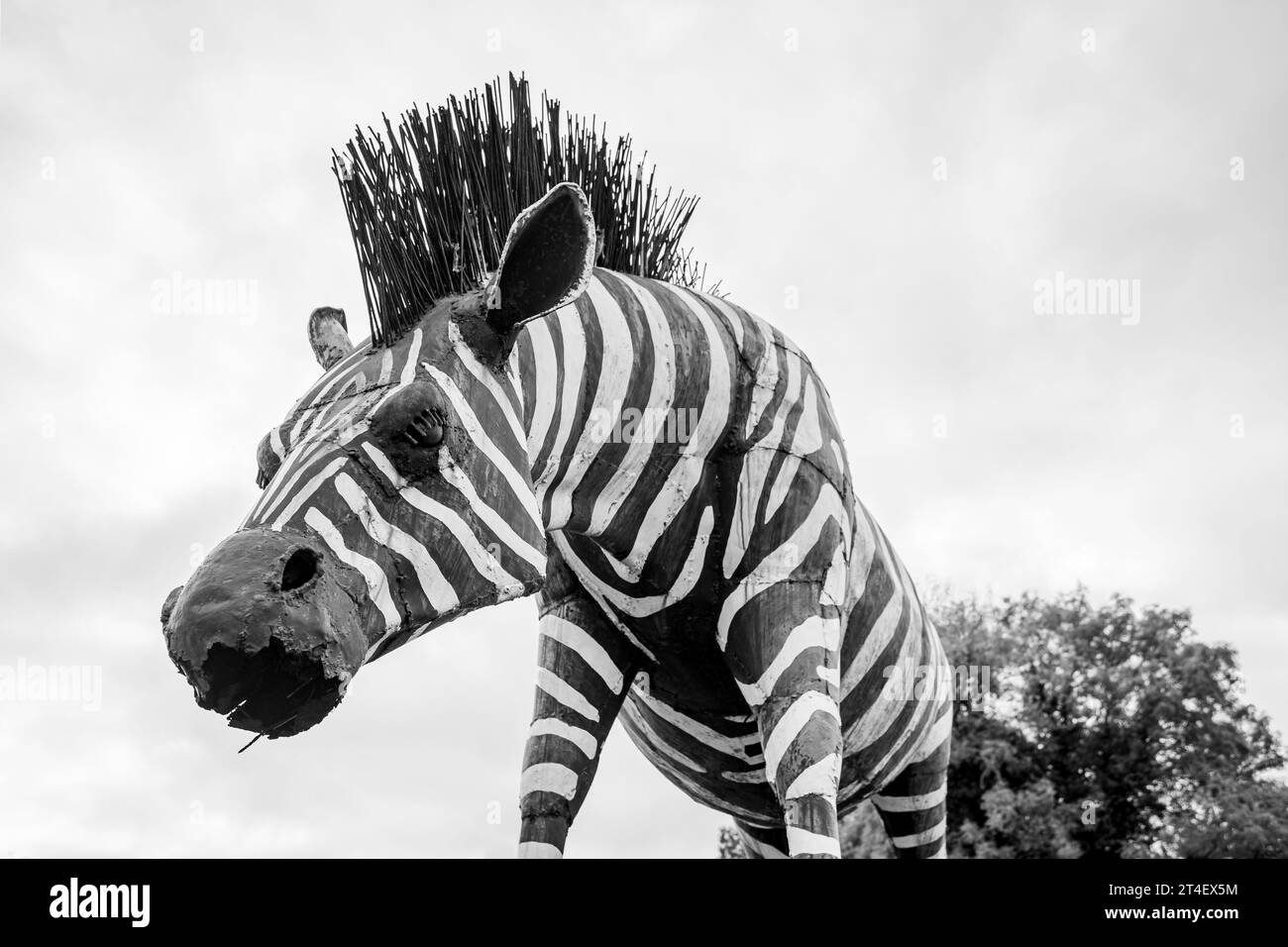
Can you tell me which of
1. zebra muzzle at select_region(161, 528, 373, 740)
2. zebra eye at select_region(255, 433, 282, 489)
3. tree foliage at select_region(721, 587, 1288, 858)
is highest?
zebra eye at select_region(255, 433, 282, 489)

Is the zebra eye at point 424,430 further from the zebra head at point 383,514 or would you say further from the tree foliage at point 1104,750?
the tree foliage at point 1104,750

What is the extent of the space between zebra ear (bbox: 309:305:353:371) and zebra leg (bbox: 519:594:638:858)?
1204 mm

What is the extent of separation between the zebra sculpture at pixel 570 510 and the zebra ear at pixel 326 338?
0.04 ft

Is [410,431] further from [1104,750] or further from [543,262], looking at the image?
[1104,750]

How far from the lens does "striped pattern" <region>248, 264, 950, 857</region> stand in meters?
2.78

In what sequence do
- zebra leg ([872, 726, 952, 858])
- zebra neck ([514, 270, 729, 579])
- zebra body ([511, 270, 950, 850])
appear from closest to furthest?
1. zebra neck ([514, 270, 729, 579])
2. zebra body ([511, 270, 950, 850])
3. zebra leg ([872, 726, 952, 858])

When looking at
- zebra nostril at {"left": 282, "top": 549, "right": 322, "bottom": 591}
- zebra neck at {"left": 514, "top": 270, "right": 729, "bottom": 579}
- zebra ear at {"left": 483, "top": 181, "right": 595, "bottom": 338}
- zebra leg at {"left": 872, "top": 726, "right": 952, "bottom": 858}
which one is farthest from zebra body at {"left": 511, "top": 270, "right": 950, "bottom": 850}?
zebra leg at {"left": 872, "top": 726, "right": 952, "bottom": 858}

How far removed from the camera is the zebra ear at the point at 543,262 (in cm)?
303

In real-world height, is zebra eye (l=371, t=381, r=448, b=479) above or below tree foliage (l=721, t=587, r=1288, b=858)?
above

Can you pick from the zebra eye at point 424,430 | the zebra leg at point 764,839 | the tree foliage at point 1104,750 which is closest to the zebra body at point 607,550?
the zebra eye at point 424,430

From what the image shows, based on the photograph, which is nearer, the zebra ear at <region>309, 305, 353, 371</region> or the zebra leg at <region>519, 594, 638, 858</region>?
the zebra ear at <region>309, 305, 353, 371</region>

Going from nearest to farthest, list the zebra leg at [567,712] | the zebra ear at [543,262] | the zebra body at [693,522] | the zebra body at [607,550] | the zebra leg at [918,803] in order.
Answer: the zebra body at [607,550]
the zebra ear at [543,262]
the zebra body at [693,522]
the zebra leg at [567,712]
the zebra leg at [918,803]

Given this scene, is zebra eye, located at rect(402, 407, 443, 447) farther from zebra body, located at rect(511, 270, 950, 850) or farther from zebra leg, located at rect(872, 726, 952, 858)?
zebra leg, located at rect(872, 726, 952, 858)
